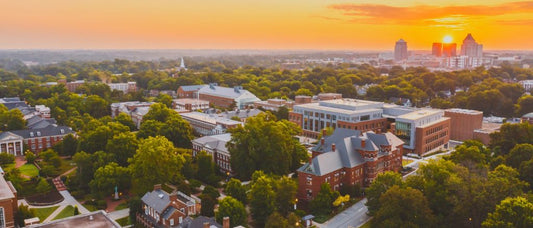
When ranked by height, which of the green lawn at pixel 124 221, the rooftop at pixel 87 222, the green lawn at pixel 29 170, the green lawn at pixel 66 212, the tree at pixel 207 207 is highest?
the rooftop at pixel 87 222

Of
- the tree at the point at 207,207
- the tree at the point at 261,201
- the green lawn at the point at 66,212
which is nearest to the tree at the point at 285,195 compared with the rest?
the tree at the point at 261,201

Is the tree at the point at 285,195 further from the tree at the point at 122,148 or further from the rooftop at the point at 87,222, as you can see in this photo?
the tree at the point at 122,148

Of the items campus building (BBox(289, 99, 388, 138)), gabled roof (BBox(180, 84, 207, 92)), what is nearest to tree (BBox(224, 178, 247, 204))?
campus building (BBox(289, 99, 388, 138))

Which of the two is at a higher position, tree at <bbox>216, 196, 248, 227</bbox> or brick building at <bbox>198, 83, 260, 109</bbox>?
brick building at <bbox>198, 83, 260, 109</bbox>

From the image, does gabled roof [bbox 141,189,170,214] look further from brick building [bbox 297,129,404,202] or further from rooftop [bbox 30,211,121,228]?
brick building [bbox 297,129,404,202]

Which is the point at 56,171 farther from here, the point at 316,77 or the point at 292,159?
the point at 316,77

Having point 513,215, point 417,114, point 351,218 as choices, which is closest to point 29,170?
point 351,218

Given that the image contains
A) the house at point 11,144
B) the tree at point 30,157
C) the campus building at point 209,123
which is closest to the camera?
the tree at point 30,157
